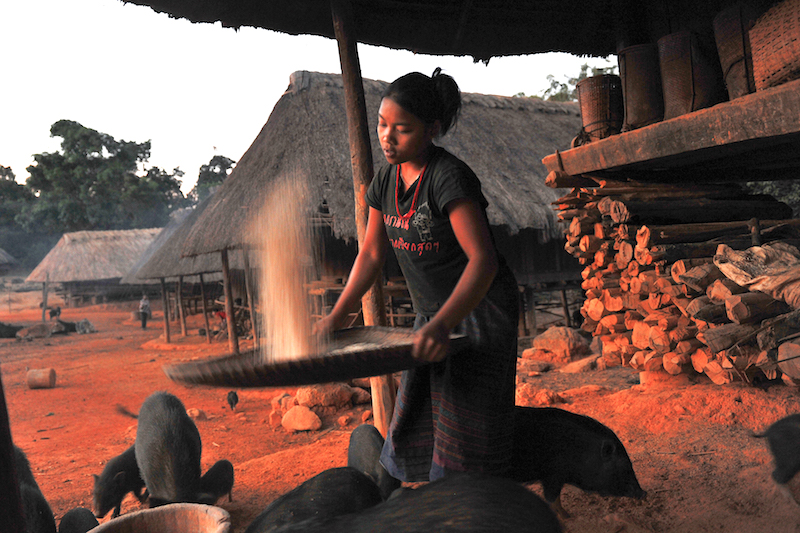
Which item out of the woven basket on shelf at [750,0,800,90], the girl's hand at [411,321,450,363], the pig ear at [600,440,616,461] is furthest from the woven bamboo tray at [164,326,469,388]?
the woven basket on shelf at [750,0,800,90]

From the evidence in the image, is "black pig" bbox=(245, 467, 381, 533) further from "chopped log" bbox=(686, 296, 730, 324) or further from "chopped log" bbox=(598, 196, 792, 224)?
"chopped log" bbox=(598, 196, 792, 224)

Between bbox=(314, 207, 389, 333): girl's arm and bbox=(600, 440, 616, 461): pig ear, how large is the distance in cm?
146

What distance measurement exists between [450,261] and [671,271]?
335 centimetres

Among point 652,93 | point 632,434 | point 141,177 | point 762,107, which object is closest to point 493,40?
point 652,93

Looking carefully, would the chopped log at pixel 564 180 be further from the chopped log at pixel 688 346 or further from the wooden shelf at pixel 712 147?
the chopped log at pixel 688 346

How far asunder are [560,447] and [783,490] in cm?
113

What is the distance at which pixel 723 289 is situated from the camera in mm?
4090

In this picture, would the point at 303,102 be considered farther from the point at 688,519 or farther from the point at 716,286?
the point at 688,519

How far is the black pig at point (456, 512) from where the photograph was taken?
1387 mm

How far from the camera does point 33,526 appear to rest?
2.69 metres

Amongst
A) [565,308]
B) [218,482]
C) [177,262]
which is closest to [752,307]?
[218,482]

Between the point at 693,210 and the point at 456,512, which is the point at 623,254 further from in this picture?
the point at 456,512

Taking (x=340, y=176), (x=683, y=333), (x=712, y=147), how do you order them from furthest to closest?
(x=340, y=176) < (x=683, y=333) < (x=712, y=147)

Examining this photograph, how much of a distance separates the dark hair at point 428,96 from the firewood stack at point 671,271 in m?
3.09
